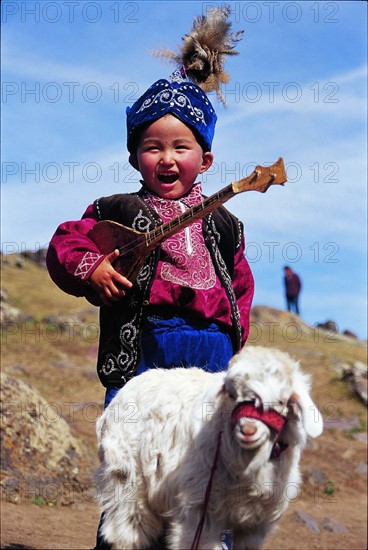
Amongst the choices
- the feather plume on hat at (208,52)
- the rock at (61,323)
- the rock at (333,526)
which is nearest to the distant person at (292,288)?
the rock at (61,323)

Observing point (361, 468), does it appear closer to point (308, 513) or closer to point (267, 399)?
point (308, 513)

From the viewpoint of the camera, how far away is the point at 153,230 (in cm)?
408

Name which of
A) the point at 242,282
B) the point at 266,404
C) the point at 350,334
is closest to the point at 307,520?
the point at 242,282

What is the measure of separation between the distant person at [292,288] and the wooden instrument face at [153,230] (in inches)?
914

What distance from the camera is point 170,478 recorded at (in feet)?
11.2

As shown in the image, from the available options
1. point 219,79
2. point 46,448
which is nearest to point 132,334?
point 219,79

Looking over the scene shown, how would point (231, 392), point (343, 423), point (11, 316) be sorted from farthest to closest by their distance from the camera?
point (11, 316) < point (343, 423) < point (231, 392)

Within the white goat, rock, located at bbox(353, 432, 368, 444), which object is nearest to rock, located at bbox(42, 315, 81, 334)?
rock, located at bbox(353, 432, 368, 444)

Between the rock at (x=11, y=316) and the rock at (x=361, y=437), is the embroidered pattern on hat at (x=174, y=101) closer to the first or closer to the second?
the rock at (x=361, y=437)

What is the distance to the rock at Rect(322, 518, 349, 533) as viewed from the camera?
10906mm

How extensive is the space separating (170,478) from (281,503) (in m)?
0.46

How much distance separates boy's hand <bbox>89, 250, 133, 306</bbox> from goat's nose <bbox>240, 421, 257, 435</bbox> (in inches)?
45.2

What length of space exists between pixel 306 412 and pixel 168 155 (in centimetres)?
164

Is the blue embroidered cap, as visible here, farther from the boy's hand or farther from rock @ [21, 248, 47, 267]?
rock @ [21, 248, 47, 267]
